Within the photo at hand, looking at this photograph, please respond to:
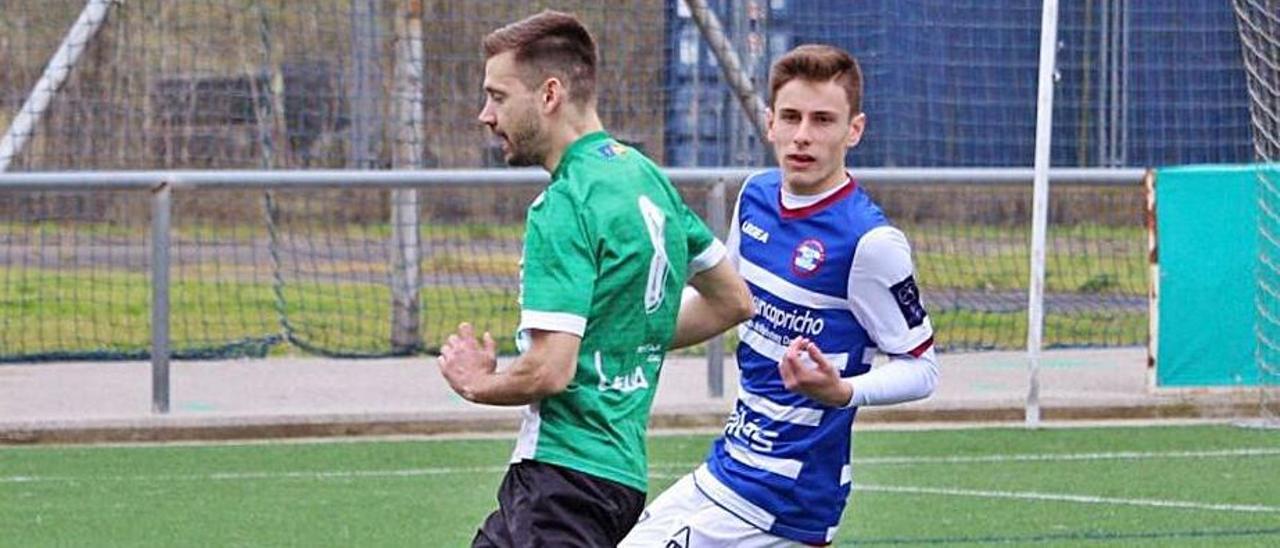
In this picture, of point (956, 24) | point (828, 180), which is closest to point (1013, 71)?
point (956, 24)

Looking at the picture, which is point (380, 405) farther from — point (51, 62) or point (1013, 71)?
point (1013, 71)

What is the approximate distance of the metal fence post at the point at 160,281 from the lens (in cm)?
1134

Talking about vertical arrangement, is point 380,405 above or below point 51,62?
below

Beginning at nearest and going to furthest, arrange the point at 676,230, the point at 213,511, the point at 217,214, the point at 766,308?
1. the point at 676,230
2. the point at 766,308
3. the point at 213,511
4. the point at 217,214

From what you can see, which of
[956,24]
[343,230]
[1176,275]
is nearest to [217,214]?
[343,230]

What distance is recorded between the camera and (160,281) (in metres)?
11.4

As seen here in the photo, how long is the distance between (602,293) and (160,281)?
22.3ft

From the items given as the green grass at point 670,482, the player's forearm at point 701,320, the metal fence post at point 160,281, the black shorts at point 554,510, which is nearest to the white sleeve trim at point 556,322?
the black shorts at point 554,510

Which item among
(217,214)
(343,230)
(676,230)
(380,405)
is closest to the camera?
(676,230)

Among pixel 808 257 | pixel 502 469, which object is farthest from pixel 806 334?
pixel 502 469

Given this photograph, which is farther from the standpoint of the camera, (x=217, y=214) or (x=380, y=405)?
(x=217, y=214)

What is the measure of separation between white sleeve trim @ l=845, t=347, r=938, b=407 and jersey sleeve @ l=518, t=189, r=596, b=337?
0.81 m

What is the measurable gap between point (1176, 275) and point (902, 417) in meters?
1.58

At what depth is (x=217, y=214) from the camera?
14.8 metres
